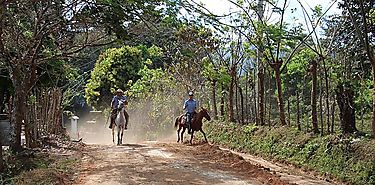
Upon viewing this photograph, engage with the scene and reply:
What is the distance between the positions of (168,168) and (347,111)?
4.91 meters

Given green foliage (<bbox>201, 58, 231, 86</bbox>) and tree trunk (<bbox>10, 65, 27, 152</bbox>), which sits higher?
green foliage (<bbox>201, 58, 231, 86</bbox>)

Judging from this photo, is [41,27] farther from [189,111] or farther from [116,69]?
[116,69]

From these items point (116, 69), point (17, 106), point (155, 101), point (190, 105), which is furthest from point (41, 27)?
point (116, 69)

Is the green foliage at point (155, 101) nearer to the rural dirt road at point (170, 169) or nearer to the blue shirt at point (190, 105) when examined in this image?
the blue shirt at point (190, 105)

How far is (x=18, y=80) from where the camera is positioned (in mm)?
12906

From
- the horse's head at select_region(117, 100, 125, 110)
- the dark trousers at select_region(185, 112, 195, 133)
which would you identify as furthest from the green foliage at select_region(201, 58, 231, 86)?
the horse's head at select_region(117, 100, 125, 110)

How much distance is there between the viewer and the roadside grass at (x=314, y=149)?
1117 cm

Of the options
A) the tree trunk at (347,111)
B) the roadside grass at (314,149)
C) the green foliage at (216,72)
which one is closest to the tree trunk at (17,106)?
the roadside grass at (314,149)

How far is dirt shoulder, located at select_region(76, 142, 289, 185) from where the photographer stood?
9617 millimetres

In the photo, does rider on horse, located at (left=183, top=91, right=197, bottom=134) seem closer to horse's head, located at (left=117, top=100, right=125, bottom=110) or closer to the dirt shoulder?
horse's head, located at (left=117, top=100, right=125, bottom=110)

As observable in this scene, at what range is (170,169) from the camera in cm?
1089

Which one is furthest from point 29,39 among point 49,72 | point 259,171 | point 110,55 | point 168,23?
point 110,55

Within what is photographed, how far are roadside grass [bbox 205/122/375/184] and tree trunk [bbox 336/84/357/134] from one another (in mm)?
373

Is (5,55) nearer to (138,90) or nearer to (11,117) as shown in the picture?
(11,117)
